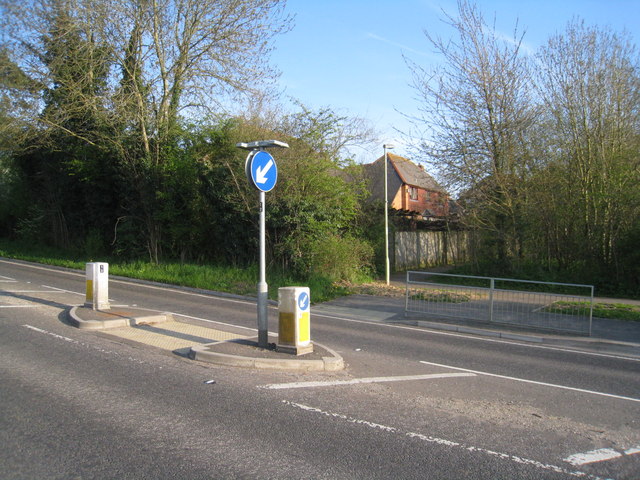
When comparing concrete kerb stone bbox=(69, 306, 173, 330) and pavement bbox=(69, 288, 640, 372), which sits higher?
concrete kerb stone bbox=(69, 306, 173, 330)

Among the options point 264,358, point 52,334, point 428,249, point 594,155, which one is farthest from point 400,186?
point 264,358

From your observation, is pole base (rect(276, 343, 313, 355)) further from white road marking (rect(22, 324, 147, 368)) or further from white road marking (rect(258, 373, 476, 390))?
white road marking (rect(22, 324, 147, 368))

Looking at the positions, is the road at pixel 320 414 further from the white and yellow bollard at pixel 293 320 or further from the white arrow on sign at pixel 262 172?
the white arrow on sign at pixel 262 172

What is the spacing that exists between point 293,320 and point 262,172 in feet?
7.86

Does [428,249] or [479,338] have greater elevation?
[428,249]

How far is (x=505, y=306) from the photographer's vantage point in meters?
11.3

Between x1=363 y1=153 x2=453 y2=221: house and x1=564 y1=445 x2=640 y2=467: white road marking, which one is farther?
x1=363 y1=153 x2=453 y2=221: house

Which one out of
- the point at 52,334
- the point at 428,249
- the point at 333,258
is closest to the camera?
the point at 52,334

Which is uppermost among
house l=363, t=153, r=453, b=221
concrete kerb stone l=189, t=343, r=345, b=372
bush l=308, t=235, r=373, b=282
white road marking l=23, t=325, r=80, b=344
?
house l=363, t=153, r=453, b=221

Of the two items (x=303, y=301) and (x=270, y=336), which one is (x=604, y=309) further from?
(x=303, y=301)

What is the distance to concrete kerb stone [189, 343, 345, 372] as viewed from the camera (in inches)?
275

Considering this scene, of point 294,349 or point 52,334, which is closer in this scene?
point 294,349

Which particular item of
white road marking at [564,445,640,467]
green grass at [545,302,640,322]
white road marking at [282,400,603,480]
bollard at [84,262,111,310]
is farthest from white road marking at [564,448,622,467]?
bollard at [84,262,111,310]

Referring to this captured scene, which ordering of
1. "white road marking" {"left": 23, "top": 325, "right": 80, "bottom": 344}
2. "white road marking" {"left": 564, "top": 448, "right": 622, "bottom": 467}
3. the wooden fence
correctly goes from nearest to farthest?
"white road marking" {"left": 564, "top": 448, "right": 622, "bottom": 467}
"white road marking" {"left": 23, "top": 325, "right": 80, "bottom": 344}
the wooden fence
